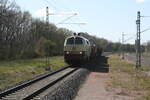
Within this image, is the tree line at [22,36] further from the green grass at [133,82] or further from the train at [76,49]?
the green grass at [133,82]

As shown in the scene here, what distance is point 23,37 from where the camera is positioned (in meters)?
63.7

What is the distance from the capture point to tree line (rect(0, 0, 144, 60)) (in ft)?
149

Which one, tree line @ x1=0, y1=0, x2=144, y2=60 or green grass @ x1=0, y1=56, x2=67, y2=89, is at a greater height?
Answer: tree line @ x1=0, y1=0, x2=144, y2=60

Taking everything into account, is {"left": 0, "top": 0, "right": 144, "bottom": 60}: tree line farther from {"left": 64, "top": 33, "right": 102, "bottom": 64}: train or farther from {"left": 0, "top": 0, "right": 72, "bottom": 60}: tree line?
{"left": 64, "top": 33, "right": 102, "bottom": 64}: train

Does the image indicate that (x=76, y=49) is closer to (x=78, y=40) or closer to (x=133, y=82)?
(x=78, y=40)

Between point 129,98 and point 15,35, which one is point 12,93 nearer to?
point 129,98

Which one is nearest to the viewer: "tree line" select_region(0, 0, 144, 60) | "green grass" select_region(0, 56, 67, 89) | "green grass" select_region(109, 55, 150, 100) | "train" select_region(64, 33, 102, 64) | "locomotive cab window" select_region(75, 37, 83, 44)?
"green grass" select_region(109, 55, 150, 100)

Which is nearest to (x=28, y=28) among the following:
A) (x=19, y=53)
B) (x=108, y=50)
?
(x=19, y=53)

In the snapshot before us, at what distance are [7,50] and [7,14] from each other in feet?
41.3

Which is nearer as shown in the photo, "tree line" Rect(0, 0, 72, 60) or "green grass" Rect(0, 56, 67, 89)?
"green grass" Rect(0, 56, 67, 89)

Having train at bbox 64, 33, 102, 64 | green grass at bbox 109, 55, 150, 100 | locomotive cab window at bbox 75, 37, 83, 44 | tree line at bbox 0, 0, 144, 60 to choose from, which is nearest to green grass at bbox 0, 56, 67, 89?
train at bbox 64, 33, 102, 64

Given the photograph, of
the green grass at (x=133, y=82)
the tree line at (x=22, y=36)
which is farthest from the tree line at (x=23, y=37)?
the green grass at (x=133, y=82)

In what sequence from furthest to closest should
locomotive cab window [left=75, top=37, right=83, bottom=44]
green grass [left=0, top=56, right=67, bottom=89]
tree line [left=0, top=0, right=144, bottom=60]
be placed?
1. tree line [left=0, top=0, right=144, bottom=60]
2. locomotive cab window [left=75, top=37, right=83, bottom=44]
3. green grass [left=0, top=56, right=67, bottom=89]

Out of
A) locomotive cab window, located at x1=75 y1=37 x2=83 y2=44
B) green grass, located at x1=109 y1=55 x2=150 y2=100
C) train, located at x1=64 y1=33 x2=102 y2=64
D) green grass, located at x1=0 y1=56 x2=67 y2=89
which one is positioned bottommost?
green grass, located at x1=109 y1=55 x2=150 y2=100
